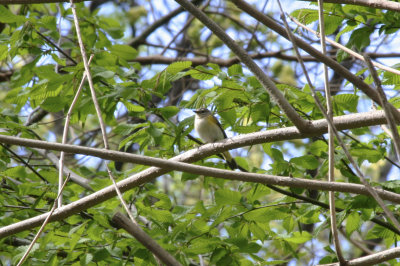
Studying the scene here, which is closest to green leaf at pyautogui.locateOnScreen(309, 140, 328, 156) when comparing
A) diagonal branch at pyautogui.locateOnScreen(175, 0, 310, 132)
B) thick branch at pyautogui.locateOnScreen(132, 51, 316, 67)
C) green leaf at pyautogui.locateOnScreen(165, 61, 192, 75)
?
green leaf at pyautogui.locateOnScreen(165, 61, 192, 75)

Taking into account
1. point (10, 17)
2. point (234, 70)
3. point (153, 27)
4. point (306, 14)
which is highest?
point (153, 27)

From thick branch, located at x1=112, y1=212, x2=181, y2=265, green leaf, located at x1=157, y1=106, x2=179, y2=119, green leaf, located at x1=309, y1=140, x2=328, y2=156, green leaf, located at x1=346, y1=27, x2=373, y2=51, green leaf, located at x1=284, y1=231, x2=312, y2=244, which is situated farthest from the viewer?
green leaf, located at x1=284, y1=231, x2=312, y2=244

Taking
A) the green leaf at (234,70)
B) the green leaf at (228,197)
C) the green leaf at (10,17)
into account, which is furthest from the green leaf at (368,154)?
the green leaf at (10,17)

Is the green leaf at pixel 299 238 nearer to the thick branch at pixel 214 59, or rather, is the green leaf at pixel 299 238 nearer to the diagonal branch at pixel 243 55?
the diagonal branch at pixel 243 55

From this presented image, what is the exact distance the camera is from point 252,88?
335 cm

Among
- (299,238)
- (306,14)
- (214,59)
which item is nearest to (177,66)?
(306,14)

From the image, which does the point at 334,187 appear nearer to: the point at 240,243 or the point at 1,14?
the point at 240,243

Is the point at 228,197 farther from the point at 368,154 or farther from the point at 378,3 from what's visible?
the point at 378,3

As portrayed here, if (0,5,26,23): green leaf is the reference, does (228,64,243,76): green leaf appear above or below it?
below

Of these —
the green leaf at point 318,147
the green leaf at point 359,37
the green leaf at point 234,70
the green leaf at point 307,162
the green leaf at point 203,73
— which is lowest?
the green leaf at point 307,162

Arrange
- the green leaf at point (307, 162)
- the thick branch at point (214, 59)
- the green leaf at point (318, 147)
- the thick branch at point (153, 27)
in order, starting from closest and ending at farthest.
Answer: the green leaf at point (307, 162), the green leaf at point (318, 147), the thick branch at point (214, 59), the thick branch at point (153, 27)

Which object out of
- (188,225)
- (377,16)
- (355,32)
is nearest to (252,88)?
(355,32)

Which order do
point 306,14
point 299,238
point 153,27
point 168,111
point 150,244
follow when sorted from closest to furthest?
point 150,244 < point 306,14 < point 168,111 < point 299,238 < point 153,27

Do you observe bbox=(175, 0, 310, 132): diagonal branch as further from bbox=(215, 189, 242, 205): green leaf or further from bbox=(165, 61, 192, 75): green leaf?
bbox=(215, 189, 242, 205): green leaf
